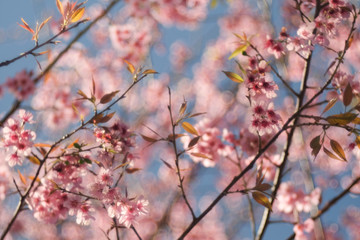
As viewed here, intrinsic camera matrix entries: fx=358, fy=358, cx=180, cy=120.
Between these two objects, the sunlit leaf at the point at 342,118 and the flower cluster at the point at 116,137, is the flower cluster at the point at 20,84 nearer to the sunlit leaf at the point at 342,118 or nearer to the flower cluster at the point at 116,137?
the flower cluster at the point at 116,137

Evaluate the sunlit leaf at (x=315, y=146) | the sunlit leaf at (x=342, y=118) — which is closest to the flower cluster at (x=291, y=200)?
the sunlit leaf at (x=315, y=146)

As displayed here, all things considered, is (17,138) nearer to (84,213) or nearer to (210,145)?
(84,213)

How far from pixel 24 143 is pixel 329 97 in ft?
4.45

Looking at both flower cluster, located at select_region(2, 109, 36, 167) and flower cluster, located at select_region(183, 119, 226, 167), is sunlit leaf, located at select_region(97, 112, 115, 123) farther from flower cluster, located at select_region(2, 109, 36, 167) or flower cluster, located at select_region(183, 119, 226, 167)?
flower cluster, located at select_region(183, 119, 226, 167)

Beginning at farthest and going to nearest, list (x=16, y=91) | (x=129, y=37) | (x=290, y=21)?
1. (x=129, y=37)
2. (x=290, y=21)
3. (x=16, y=91)

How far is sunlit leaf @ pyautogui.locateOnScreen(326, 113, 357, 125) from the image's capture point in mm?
1282

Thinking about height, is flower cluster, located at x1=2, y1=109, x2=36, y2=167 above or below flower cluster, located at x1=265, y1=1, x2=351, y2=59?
below

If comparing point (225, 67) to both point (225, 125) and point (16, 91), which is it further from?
point (16, 91)

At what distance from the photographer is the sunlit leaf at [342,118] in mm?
1282

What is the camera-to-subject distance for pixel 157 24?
18.1 ft

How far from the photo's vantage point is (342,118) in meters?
1.30

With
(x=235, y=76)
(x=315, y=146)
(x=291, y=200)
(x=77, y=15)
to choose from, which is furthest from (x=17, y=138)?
(x=291, y=200)

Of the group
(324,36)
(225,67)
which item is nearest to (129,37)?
(225,67)

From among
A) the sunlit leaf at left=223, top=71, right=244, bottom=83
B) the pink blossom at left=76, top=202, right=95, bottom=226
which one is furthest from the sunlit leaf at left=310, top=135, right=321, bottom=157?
the pink blossom at left=76, top=202, right=95, bottom=226
